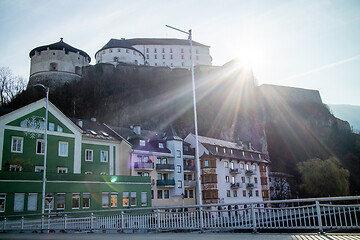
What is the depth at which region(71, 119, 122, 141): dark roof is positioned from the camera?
1526 inches

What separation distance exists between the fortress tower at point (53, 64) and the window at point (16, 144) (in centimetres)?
4625

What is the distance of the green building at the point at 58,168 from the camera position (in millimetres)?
27109

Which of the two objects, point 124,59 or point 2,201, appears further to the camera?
point 124,59

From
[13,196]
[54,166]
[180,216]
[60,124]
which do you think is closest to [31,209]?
[13,196]

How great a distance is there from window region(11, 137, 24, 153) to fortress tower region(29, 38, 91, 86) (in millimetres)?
46249

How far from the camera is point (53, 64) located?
75750 millimetres

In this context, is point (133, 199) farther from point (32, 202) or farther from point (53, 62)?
point (53, 62)

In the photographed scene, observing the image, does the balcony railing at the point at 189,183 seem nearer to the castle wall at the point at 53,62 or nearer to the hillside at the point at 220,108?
the hillside at the point at 220,108

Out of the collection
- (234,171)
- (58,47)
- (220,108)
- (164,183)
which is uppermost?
(58,47)

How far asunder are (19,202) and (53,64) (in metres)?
55.1

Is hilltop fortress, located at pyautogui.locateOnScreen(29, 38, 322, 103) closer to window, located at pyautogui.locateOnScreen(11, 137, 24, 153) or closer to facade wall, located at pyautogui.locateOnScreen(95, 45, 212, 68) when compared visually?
facade wall, located at pyautogui.locateOnScreen(95, 45, 212, 68)

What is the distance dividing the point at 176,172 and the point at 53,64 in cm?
4463

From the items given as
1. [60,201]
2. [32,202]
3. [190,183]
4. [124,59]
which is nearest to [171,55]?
[124,59]

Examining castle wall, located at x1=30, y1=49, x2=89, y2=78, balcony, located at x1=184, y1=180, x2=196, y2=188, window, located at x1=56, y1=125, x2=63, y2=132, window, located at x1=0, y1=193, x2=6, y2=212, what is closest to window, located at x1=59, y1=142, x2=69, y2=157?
window, located at x1=56, y1=125, x2=63, y2=132
